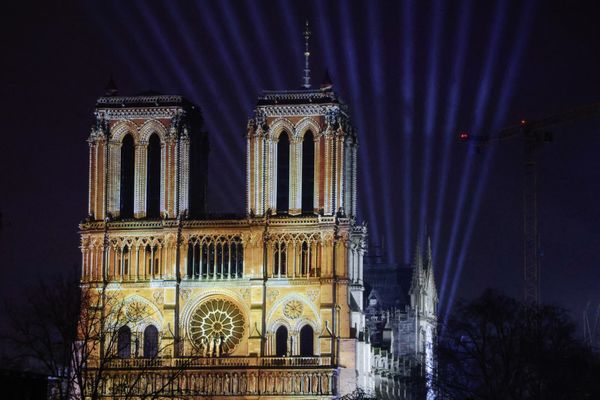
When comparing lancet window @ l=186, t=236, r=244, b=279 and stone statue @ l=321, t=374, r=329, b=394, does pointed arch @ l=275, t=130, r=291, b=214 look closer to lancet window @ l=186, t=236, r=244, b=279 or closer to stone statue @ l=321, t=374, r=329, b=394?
lancet window @ l=186, t=236, r=244, b=279

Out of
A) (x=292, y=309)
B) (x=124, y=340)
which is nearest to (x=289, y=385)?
(x=292, y=309)

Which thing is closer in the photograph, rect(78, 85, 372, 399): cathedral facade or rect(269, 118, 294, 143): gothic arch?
rect(78, 85, 372, 399): cathedral facade

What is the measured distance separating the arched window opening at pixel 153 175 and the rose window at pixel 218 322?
6596 millimetres

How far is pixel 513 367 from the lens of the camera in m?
114

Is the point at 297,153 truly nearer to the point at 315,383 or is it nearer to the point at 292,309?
the point at 292,309

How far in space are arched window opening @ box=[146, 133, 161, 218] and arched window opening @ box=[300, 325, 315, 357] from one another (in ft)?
37.6

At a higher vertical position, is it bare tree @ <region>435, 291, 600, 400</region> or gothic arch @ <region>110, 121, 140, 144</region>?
gothic arch @ <region>110, 121, 140, 144</region>

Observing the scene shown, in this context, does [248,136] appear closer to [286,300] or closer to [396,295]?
[286,300]

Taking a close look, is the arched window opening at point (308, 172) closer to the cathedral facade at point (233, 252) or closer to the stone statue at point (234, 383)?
the cathedral facade at point (233, 252)

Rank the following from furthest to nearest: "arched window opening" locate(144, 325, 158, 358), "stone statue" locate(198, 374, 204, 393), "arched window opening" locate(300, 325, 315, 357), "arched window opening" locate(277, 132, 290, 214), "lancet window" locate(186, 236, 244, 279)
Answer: "arched window opening" locate(300, 325, 315, 357), "arched window opening" locate(144, 325, 158, 358), "arched window opening" locate(277, 132, 290, 214), "lancet window" locate(186, 236, 244, 279), "stone statue" locate(198, 374, 204, 393)

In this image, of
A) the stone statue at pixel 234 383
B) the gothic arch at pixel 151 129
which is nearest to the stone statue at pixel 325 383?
the stone statue at pixel 234 383

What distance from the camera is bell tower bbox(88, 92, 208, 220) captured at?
406ft

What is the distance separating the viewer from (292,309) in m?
123

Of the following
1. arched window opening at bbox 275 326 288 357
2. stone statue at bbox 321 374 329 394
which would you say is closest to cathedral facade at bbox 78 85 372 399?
arched window opening at bbox 275 326 288 357
